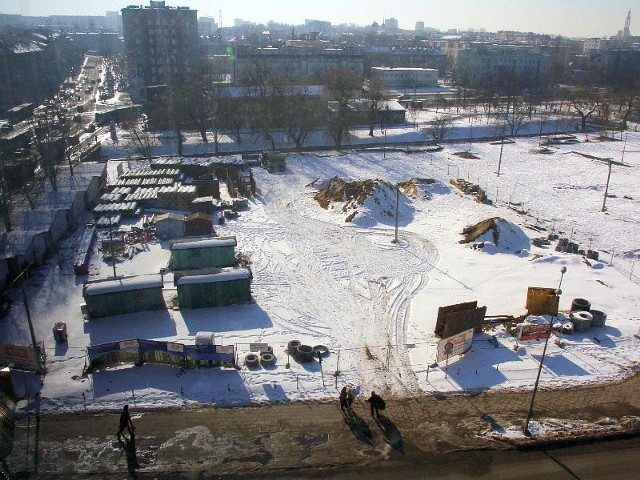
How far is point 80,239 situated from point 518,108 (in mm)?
41477

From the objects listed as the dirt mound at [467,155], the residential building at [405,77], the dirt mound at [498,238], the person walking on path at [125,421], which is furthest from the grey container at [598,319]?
the residential building at [405,77]

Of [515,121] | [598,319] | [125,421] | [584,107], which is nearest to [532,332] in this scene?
[598,319]

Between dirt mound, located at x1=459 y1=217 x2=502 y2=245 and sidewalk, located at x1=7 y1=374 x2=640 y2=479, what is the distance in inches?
347

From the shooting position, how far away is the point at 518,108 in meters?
48.7

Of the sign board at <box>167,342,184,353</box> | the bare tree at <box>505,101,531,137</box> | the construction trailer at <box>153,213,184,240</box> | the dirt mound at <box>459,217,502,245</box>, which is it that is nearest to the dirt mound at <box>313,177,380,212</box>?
the dirt mound at <box>459,217,502,245</box>

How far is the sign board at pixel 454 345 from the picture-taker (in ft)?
42.3

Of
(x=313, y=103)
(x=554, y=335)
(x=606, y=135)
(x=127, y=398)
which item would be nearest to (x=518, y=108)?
(x=606, y=135)

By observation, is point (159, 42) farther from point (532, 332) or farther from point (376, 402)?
point (376, 402)

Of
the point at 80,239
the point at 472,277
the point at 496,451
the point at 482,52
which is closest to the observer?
the point at 496,451

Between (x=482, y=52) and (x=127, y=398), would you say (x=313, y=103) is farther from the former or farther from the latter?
(x=482, y=52)

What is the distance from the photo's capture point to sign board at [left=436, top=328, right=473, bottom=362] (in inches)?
508

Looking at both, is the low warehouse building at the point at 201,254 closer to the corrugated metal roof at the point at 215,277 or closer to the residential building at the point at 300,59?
the corrugated metal roof at the point at 215,277

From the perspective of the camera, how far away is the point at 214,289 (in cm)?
1560

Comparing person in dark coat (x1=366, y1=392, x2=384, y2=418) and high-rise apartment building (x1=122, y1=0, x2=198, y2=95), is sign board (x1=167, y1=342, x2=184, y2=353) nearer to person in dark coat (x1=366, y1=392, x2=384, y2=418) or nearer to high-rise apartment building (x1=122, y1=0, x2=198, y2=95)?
person in dark coat (x1=366, y1=392, x2=384, y2=418)
